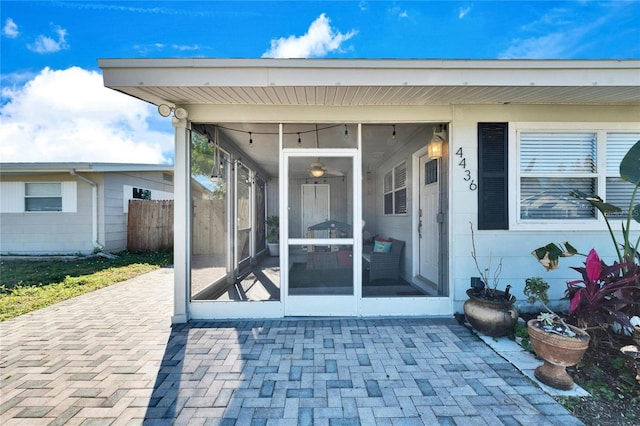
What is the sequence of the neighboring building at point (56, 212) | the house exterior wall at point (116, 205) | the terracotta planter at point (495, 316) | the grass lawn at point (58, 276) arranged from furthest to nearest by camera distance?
the house exterior wall at point (116, 205) → the neighboring building at point (56, 212) → the grass lawn at point (58, 276) → the terracotta planter at point (495, 316)

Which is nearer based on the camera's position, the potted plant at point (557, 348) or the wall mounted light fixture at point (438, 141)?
the potted plant at point (557, 348)

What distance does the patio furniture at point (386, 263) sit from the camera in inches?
176

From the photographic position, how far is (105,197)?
8305 mm

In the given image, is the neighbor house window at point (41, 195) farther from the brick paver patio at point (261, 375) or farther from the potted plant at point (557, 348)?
the potted plant at point (557, 348)

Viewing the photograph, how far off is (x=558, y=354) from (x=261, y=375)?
2377 millimetres

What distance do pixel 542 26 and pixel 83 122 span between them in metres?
13.9

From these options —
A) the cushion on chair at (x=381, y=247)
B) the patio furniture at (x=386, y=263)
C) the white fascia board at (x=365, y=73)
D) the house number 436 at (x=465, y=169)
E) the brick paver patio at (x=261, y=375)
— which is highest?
the white fascia board at (x=365, y=73)

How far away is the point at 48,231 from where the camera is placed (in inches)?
323

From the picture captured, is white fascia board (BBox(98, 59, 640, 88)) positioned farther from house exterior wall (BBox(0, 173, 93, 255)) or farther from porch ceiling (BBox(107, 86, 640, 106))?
house exterior wall (BBox(0, 173, 93, 255))

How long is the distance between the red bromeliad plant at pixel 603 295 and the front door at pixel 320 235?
7.07 feet

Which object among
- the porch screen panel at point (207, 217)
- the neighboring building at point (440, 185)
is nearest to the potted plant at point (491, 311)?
the neighboring building at point (440, 185)

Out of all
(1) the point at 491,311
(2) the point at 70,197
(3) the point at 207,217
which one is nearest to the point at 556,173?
(1) the point at 491,311

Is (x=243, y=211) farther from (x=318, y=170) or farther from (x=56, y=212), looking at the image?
(x=56, y=212)

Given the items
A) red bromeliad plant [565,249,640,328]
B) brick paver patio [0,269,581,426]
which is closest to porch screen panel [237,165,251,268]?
brick paver patio [0,269,581,426]
